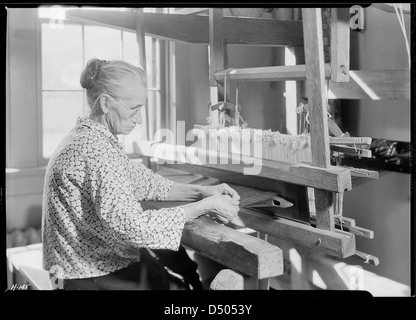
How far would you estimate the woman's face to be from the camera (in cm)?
116

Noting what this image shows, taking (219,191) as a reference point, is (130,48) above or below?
above

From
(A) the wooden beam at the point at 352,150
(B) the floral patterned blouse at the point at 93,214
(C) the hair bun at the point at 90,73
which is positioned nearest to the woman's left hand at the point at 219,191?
(B) the floral patterned blouse at the point at 93,214

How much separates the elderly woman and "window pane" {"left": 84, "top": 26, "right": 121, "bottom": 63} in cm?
4

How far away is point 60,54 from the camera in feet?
4.13

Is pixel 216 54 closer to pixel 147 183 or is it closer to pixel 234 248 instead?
pixel 147 183

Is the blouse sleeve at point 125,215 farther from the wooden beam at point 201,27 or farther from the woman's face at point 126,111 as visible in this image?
the wooden beam at point 201,27

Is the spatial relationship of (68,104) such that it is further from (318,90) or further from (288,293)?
(288,293)

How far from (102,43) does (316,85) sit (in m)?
0.52

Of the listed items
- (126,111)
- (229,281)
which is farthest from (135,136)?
(229,281)

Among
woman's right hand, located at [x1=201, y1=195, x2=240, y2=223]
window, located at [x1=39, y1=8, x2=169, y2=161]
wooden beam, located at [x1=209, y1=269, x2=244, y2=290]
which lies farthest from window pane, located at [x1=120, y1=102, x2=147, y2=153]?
wooden beam, located at [x1=209, y1=269, x2=244, y2=290]

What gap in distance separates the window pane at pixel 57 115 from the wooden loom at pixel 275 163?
0.20 metres

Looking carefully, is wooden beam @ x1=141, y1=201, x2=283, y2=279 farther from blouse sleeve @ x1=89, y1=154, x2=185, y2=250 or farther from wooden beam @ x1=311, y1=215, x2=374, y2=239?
wooden beam @ x1=311, y1=215, x2=374, y2=239

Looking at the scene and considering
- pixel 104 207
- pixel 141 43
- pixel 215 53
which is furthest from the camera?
pixel 215 53
